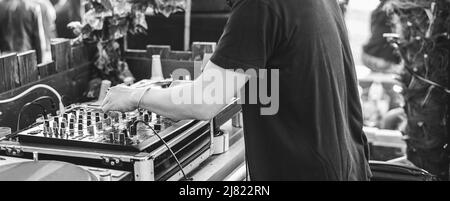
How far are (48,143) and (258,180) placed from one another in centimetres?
69

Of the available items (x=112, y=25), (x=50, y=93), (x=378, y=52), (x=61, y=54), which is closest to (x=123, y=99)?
(x=50, y=93)

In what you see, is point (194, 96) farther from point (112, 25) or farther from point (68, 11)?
point (68, 11)

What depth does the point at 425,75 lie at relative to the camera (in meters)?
3.43

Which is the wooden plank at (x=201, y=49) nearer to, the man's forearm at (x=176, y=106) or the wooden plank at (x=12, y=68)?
the wooden plank at (x=12, y=68)

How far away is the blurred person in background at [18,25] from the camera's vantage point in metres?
4.40

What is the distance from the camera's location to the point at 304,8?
61.4 inches

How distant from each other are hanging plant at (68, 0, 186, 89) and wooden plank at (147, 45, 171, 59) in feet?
0.36

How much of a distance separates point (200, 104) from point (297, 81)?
0.90 feet

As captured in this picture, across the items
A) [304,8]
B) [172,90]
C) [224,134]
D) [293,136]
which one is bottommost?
[224,134]

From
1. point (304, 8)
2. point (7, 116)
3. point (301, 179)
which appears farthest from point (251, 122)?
point (7, 116)

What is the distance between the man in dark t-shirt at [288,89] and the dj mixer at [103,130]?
13 centimetres

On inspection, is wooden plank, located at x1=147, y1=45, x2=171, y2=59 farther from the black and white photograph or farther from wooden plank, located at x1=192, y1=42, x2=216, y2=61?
wooden plank, located at x1=192, y1=42, x2=216, y2=61

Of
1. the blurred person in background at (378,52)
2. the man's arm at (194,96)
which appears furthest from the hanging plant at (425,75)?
the man's arm at (194,96)

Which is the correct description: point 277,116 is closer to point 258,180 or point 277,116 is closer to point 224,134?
point 258,180
